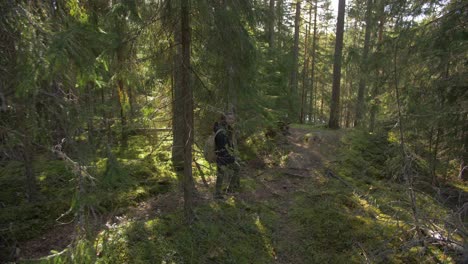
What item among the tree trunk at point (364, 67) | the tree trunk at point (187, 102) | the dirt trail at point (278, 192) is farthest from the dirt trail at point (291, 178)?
the tree trunk at point (364, 67)

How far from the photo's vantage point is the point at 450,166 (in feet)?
34.2

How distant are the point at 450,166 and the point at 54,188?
513 inches

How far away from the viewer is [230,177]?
26.5 feet

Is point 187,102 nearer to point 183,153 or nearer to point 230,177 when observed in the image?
point 183,153

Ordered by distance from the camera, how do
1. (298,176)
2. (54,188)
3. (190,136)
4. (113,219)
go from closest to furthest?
(190,136) < (113,219) < (54,188) < (298,176)

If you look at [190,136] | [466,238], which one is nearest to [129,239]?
[190,136]

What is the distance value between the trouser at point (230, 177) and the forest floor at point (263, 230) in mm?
295

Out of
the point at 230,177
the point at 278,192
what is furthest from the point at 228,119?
the point at 278,192

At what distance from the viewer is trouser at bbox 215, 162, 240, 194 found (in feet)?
23.2

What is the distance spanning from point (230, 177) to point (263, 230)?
7.31 ft

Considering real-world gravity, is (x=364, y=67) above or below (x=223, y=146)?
above

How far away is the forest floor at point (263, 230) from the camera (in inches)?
190

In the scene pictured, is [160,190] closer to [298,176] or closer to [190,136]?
[190,136]

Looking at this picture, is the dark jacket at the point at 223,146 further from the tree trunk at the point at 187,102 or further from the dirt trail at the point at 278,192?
the tree trunk at the point at 187,102
